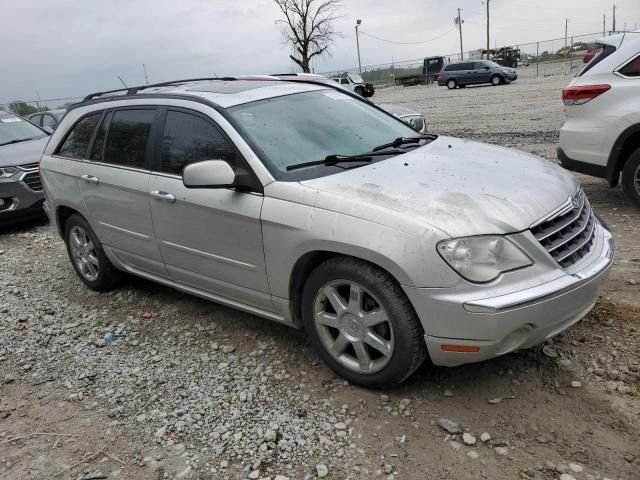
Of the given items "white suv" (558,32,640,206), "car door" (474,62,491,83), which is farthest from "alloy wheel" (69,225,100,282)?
"car door" (474,62,491,83)

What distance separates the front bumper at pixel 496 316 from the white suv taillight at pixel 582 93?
3521 millimetres

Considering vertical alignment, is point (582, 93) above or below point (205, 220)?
above

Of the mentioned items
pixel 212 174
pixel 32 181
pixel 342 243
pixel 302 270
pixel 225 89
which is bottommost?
pixel 32 181

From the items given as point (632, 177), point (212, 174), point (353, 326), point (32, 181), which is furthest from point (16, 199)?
point (632, 177)

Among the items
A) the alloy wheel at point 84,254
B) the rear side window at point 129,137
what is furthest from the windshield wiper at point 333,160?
the alloy wheel at point 84,254

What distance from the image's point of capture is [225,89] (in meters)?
4.16

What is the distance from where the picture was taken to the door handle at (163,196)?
385 centimetres

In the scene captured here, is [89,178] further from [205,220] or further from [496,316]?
[496,316]

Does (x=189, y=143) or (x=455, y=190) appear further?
(x=189, y=143)

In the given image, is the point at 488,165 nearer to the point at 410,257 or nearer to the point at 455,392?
the point at 410,257

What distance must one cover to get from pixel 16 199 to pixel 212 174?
591 centimetres

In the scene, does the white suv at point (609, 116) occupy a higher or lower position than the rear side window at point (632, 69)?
lower

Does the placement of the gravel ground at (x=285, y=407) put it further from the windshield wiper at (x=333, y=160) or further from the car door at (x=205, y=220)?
the windshield wiper at (x=333, y=160)

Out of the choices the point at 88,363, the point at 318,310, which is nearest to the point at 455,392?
the point at 318,310
